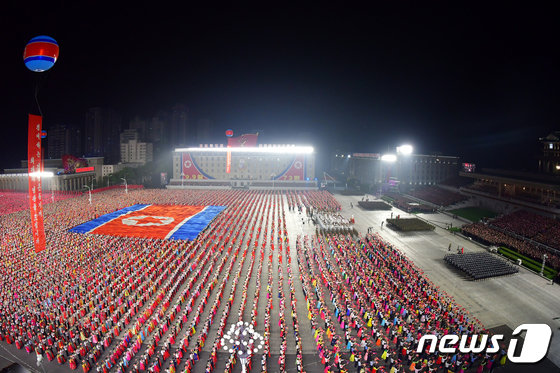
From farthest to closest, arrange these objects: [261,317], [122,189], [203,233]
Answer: [122,189] → [203,233] → [261,317]

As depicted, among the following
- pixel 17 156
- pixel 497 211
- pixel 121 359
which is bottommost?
pixel 121 359

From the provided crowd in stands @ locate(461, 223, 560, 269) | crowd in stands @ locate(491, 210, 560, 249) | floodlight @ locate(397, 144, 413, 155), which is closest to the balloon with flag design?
crowd in stands @ locate(461, 223, 560, 269)

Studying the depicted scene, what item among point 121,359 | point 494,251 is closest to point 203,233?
point 121,359

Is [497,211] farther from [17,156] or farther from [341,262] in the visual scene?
[17,156]

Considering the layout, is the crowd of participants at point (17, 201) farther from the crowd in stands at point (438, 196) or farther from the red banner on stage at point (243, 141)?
the crowd in stands at point (438, 196)

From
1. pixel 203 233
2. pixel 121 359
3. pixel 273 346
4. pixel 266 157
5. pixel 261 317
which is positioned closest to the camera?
pixel 121 359

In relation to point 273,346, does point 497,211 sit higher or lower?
higher

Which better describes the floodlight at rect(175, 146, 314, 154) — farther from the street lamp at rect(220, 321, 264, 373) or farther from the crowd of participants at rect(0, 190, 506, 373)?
the street lamp at rect(220, 321, 264, 373)

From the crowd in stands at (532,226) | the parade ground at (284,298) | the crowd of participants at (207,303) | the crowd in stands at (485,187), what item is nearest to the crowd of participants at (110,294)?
the crowd of participants at (207,303)
